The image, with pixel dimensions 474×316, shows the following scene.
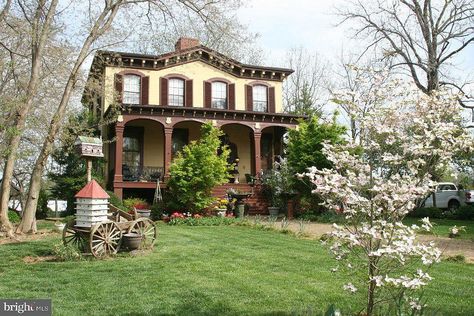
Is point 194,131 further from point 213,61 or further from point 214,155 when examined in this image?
point 214,155

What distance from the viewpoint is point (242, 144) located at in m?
24.6

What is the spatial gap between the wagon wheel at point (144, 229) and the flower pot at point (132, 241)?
0.16m

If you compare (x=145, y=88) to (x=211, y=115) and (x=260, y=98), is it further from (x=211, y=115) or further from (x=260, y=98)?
(x=260, y=98)

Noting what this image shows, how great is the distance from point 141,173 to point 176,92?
4.57m

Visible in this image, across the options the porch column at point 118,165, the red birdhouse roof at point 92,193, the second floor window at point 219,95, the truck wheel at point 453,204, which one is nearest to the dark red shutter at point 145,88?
the porch column at point 118,165

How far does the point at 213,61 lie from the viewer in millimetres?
23500

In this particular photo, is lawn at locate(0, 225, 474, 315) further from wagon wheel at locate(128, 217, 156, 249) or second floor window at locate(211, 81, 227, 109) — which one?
second floor window at locate(211, 81, 227, 109)

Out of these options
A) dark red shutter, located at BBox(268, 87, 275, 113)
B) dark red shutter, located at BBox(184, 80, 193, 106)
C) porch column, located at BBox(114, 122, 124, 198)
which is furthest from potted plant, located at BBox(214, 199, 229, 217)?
dark red shutter, located at BBox(268, 87, 275, 113)

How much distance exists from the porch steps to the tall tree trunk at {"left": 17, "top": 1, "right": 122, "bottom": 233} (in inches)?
318

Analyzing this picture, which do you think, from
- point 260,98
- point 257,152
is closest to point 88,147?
point 257,152

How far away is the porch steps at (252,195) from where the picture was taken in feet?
66.2

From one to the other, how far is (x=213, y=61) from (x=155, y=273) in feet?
57.7

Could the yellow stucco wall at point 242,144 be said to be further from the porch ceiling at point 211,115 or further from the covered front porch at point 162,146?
the porch ceiling at point 211,115

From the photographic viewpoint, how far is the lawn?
5473 millimetres
